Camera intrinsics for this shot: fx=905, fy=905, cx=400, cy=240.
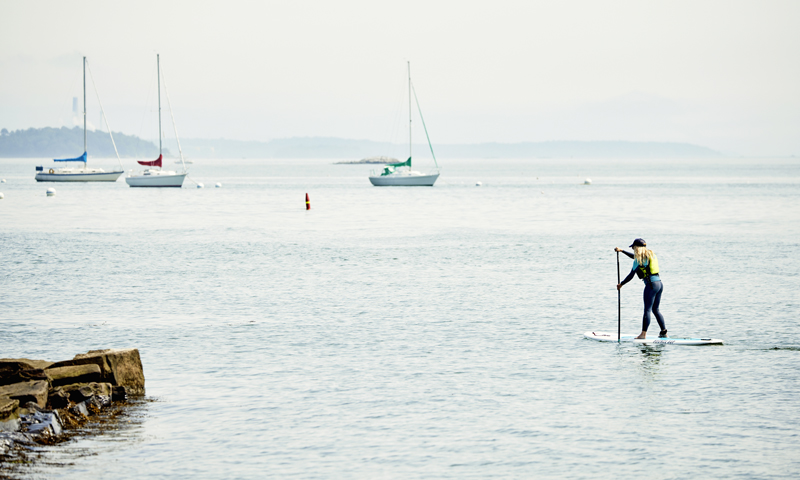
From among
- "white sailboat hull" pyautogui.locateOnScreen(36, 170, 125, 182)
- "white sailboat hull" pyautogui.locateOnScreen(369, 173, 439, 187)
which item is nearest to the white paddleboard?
"white sailboat hull" pyautogui.locateOnScreen(369, 173, 439, 187)

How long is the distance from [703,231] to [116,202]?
5177cm

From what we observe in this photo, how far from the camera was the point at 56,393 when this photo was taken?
13.2 m

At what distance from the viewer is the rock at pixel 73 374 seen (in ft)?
44.5

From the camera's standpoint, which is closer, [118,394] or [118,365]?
[118,394]

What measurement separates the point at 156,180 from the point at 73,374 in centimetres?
9683

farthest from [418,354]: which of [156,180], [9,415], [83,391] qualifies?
[156,180]

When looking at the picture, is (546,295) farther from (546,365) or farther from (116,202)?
(116,202)

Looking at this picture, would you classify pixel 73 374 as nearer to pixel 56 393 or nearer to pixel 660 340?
pixel 56 393

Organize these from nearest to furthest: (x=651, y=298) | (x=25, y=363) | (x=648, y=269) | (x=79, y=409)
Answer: (x=79, y=409) → (x=25, y=363) → (x=648, y=269) → (x=651, y=298)

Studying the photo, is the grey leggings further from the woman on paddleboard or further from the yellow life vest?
the yellow life vest

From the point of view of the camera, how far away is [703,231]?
49.3 m

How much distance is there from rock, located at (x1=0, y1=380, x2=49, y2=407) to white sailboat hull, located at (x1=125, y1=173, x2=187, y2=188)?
94783mm

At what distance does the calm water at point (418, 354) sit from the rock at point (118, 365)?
0.49 m

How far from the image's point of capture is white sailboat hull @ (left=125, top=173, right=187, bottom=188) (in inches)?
4168
